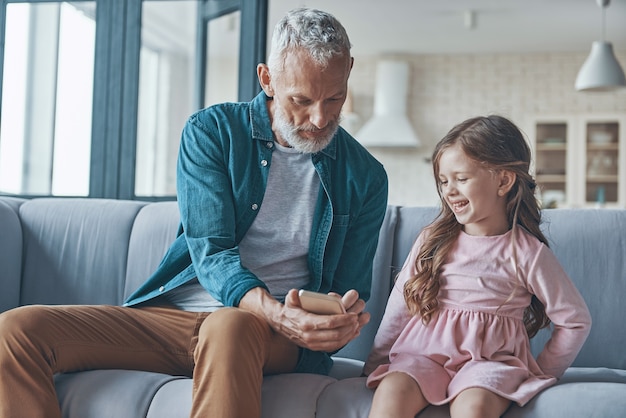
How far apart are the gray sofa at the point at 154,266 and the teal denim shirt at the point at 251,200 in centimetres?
24

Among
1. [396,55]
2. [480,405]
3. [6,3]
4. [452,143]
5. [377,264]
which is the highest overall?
[396,55]

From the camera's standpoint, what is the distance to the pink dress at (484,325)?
1.82 m

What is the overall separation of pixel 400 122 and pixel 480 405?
756 cm

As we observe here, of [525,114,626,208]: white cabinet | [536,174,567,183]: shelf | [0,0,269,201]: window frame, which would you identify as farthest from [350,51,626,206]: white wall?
[0,0,269,201]: window frame

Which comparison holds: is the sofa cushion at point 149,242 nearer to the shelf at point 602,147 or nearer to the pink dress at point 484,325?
the pink dress at point 484,325

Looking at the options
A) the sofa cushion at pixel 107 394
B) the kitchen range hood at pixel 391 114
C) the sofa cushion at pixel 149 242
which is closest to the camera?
the sofa cushion at pixel 107 394

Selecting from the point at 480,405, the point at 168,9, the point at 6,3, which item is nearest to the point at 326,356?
the point at 480,405

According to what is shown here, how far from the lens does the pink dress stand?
1823 millimetres

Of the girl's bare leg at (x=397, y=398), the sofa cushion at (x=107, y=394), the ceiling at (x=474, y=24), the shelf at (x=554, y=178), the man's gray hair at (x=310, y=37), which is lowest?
the sofa cushion at (x=107, y=394)

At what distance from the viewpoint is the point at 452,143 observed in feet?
6.65

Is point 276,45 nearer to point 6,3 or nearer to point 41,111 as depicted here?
point 6,3

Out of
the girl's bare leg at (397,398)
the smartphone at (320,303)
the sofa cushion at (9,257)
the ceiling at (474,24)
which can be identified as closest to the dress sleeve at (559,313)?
the girl's bare leg at (397,398)

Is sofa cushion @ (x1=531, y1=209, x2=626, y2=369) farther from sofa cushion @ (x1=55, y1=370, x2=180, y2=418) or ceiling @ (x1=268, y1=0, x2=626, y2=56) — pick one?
ceiling @ (x1=268, y1=0, x2=626, y2=56)

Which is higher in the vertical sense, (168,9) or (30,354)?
(168,9)
